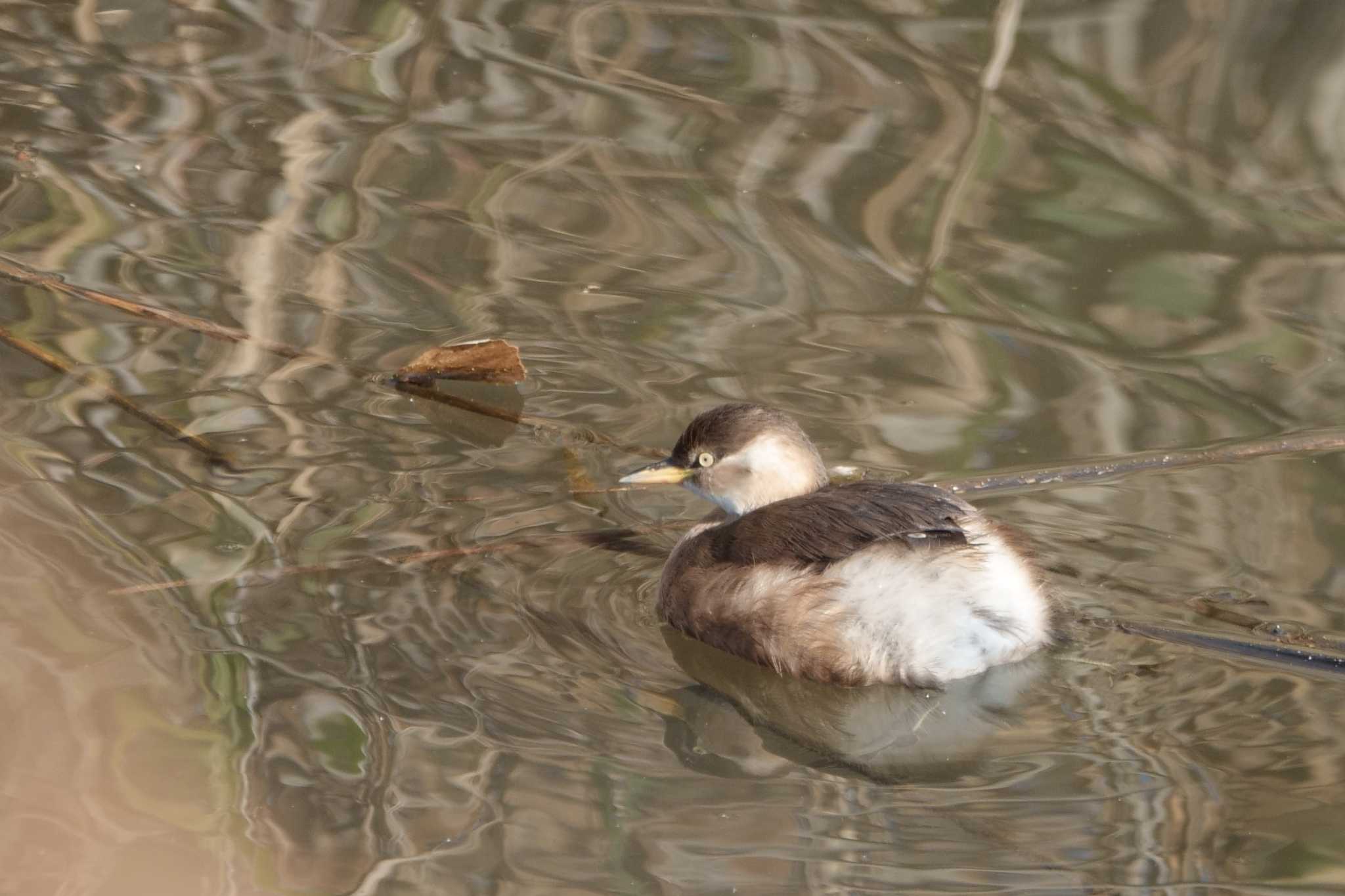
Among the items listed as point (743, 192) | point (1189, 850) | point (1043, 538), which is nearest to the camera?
point (1189, 850)

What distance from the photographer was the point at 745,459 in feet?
14.4

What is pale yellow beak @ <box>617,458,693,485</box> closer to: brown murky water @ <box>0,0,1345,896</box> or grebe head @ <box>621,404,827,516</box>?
grebe head @ <box>621,404,827,516</box>

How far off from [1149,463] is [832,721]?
1.34m

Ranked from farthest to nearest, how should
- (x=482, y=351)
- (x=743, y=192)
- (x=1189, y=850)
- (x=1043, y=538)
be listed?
(x=743, y=192), (x=482, y=351), (x=1043, y=538), (x=1189, y=850)

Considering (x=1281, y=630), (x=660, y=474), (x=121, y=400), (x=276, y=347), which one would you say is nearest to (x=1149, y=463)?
(x=1281, y=630)

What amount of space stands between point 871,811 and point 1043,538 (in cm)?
119

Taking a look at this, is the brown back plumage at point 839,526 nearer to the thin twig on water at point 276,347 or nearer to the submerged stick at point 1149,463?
the submerged stick at point 1149,463

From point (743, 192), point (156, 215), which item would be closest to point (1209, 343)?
point (743, 192)

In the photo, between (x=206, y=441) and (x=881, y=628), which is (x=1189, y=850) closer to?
(x=881, y=628)

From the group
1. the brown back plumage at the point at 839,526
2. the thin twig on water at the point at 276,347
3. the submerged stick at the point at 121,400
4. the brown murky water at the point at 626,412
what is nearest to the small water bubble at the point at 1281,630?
the brown murky water at the point at 626,412

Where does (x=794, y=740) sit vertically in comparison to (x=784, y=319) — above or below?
below

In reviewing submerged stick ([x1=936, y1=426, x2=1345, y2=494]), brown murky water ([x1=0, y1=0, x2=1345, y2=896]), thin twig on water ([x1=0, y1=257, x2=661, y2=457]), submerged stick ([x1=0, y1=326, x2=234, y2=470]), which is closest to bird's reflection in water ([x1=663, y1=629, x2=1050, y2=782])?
brown murky water ([x1=0, y1=0, x2=1345, y2=896])

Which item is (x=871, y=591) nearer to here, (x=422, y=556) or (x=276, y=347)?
(x=422, y=556)

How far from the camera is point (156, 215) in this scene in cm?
588
